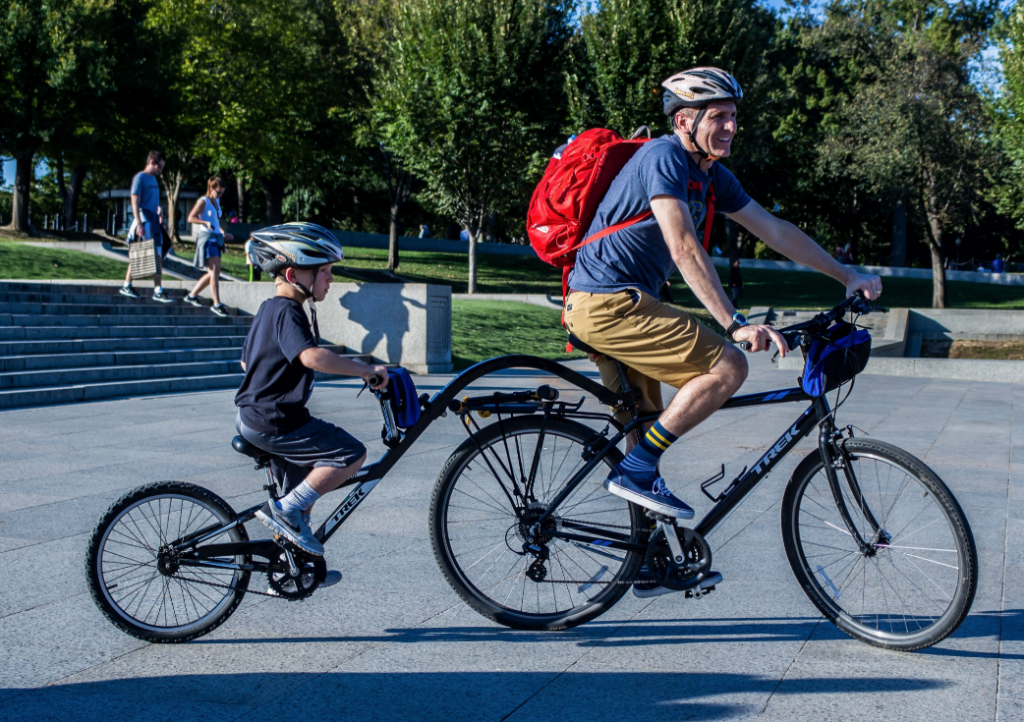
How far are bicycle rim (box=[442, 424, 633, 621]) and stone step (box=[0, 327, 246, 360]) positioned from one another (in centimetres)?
844

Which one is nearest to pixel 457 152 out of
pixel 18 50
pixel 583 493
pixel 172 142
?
pixel 172 142

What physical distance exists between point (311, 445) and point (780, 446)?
63.7 inches

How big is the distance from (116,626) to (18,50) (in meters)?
31.9

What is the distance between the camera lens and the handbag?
14.0 meters

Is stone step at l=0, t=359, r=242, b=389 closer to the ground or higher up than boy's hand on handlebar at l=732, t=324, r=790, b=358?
closer to the ground

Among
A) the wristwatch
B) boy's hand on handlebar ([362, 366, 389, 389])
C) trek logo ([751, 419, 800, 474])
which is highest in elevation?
the wristwatch

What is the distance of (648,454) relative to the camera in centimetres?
327

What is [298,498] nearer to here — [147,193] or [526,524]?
[526,524]

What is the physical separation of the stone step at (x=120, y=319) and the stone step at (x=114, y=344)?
2.02 feet

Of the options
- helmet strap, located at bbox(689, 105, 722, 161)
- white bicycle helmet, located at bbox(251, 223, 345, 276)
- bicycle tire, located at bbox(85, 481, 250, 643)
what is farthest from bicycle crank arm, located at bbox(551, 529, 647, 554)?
helmet strap, located at bbox(689, 105, 722, 161)

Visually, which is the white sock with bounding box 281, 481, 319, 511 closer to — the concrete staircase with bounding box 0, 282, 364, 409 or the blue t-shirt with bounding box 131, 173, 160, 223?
the concrete staircase with bounding box 0, 282, 364, 409

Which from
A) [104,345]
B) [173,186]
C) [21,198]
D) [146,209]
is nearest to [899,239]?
[173,186]

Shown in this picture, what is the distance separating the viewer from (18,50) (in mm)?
30000

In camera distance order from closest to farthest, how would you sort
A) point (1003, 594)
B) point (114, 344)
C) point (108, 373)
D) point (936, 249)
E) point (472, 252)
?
point (1003, 594)
point (108, 373)
point (114, 344)
point (472, 252)
point (936, 249)
